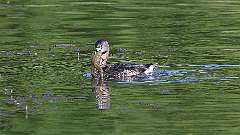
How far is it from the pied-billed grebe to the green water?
0.20 metres

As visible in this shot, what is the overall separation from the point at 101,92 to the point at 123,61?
10.8 feet

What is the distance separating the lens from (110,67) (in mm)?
16500

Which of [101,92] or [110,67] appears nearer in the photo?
[101,92]

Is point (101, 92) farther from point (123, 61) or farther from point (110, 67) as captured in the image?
point (123, 61)

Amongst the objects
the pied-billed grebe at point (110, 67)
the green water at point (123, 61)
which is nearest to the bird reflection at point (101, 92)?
the green water at point (123, 61)

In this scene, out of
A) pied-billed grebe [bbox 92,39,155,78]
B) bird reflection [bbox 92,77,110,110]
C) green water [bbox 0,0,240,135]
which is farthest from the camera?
pied-billed grebe [bbox 92,39,155,78]

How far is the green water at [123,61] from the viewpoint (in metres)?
12.4

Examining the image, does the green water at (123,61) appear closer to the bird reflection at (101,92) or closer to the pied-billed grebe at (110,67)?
the bird reflection at (101,92)

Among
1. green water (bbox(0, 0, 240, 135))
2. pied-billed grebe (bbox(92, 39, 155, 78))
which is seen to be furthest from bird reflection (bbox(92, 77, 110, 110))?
pied-billed grebe (bbox(92, 39, 155, 78))

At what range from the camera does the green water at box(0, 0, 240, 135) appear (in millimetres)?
12391

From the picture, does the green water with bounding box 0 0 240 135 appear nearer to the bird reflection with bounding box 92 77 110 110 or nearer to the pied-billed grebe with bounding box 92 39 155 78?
the bird reflection with bounding box 92 77 110 110

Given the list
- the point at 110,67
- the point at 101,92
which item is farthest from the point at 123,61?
the point at 101,92

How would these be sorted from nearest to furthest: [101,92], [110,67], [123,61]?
[101,92]
[110,67]
[123,61]

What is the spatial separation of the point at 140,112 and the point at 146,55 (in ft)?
17.2
